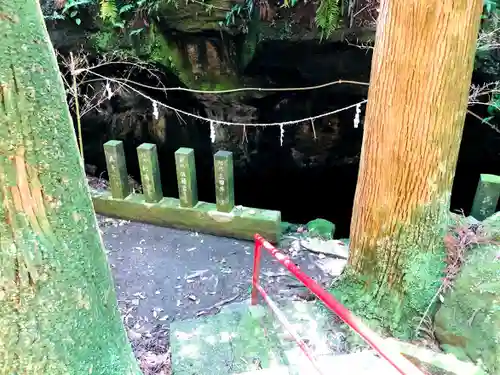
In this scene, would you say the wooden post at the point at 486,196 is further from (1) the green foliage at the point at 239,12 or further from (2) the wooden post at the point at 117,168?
(1) the green foliage at the point at 239,12

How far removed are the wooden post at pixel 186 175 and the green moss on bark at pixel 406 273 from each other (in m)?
2.37

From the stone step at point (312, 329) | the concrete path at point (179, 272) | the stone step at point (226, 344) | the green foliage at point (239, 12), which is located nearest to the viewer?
the stone step at point (226, 344)

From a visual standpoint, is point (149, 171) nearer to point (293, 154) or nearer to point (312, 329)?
point (312, 329)

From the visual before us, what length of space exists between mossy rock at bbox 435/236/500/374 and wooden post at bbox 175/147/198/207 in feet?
9.57

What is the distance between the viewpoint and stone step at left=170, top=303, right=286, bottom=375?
9.72 ft

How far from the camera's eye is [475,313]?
266 centimetres

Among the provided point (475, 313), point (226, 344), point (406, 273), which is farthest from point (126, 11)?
point (475, 313)

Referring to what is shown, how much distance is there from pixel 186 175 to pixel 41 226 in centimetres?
333

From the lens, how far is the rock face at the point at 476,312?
2527 mm

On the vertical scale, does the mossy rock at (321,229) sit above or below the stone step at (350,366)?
below

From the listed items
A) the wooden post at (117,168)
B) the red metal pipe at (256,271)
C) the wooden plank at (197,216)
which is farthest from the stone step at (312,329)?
the wooden post at (117,168)

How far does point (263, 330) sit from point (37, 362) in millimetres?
1972

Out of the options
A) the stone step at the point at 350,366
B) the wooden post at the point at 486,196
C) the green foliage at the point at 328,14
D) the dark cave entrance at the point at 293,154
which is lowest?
the dark cave entrance at the point at 293,154

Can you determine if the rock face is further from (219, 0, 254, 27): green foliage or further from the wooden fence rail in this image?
(219, 0, 254, 27): green foliage
